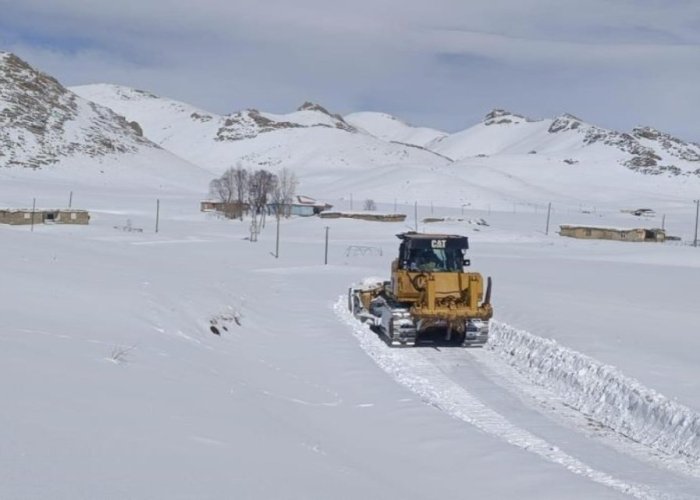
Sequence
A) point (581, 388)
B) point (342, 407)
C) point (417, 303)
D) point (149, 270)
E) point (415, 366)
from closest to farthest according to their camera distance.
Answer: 1. point (342, 407)
2. point (581, 388)
3. point (415, 366)
4. point (417, 303)
5. point (149, 270)

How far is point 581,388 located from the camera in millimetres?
14773

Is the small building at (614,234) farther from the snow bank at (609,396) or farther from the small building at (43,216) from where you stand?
the snow bank at (609,396)

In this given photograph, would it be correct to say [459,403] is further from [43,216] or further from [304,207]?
[304,207]

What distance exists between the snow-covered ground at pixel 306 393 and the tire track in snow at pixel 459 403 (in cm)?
6

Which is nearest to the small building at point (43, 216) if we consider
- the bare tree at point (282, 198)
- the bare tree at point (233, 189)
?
the bare tree at point (233, 189)

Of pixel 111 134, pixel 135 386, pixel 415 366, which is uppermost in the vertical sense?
pixel 111 134

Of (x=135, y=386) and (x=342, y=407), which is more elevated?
(x=135, y=386)

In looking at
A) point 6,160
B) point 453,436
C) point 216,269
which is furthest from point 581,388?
point 6,160

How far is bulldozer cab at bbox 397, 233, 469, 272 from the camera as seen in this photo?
2062 centimetres

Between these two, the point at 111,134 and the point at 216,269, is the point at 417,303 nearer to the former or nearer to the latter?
the point at 216,269

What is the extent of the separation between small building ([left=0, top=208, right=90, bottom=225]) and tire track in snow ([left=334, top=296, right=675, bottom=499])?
5101 centimetres

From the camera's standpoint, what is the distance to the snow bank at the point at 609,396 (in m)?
11.5

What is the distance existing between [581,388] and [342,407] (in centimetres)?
482

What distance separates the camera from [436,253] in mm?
20828
